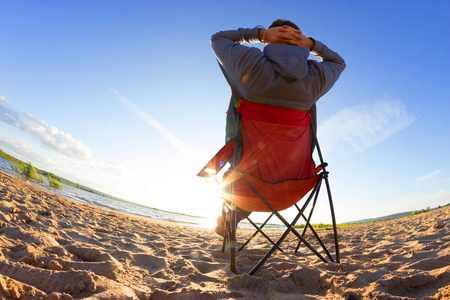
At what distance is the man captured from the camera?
1701 mm

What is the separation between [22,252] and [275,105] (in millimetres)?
2096

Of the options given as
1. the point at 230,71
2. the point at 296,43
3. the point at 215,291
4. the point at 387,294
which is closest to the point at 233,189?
the point at 215,291

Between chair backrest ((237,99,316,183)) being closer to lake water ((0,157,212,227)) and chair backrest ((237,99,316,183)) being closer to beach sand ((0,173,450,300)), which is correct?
beach sand ((0,173,450,300))

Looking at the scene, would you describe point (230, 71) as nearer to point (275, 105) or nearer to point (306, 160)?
point (275, 105)

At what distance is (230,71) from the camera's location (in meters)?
1.82

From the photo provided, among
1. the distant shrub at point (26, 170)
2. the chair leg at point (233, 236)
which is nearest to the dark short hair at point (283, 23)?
the chair leg at point (233, 236)

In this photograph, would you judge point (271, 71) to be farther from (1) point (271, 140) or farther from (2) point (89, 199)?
(2) point (89, 199)

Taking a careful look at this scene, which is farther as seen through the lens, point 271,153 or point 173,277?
point 271,153

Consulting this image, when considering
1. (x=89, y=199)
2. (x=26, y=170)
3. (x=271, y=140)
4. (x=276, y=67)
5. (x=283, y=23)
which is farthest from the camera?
(x=89, y=199)

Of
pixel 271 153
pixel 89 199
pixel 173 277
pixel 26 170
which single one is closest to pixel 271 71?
pixel 271 153

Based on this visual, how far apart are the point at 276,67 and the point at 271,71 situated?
49 millimetres

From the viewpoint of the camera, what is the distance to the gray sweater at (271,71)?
170cm

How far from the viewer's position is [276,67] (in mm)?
1708

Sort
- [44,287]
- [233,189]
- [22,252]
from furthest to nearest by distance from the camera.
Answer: [233,189]
[22,252]
[44,287]
